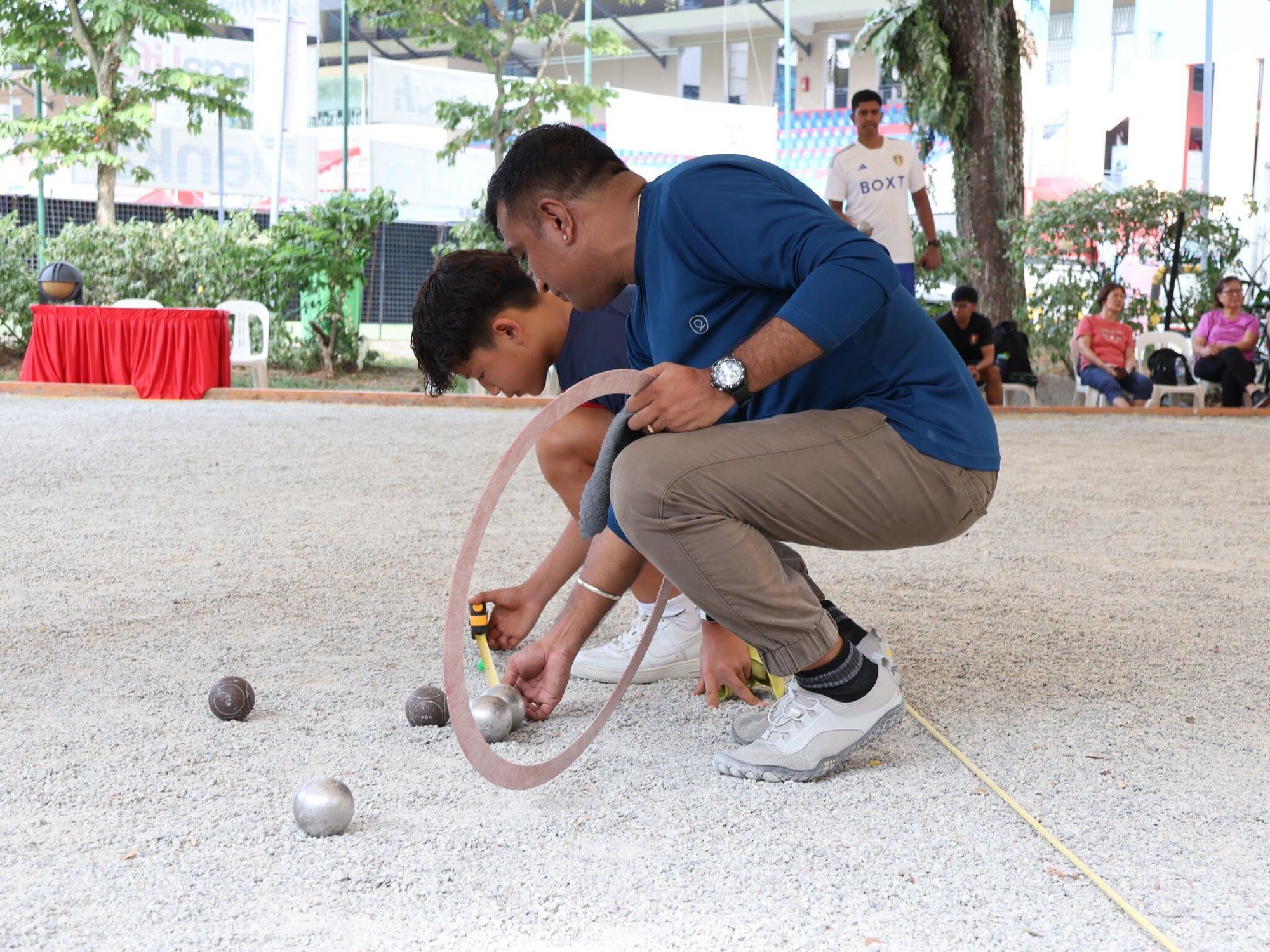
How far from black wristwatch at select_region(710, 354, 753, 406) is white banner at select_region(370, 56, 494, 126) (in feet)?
A: 36.5

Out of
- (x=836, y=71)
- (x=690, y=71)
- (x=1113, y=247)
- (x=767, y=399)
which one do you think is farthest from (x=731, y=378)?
(x=690, y=71)

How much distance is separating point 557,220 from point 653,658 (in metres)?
0.94

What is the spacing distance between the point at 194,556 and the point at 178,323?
5717 millimetres

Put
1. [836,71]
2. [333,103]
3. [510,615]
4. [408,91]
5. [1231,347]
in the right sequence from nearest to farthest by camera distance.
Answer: [510,615]
[1231,347]
[408,91]
[333,103]
[836,71]

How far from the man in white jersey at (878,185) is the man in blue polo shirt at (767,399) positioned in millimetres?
5177

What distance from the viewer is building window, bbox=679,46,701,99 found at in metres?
24.0

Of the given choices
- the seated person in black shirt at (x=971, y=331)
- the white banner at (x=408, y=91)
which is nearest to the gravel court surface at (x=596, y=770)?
the seated person in black shirt at (x=971, y=331)

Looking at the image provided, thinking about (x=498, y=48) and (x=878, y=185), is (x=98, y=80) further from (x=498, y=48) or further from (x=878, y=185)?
(x=878, y=185)

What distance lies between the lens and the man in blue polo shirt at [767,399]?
168 cm

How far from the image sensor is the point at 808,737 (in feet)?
6.07

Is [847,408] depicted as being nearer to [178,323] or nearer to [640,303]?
[640,303]

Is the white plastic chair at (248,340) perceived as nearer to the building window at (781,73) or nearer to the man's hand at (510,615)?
the man's hand at (510,615)

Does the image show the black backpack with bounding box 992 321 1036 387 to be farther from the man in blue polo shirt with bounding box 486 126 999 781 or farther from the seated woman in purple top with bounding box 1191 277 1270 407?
the man in blue polo shirt with bounding box 486 126 999 781

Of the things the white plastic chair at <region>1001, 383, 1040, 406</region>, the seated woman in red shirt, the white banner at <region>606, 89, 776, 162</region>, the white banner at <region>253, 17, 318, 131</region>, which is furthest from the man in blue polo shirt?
the white banner at <region>606, 89, 776, 162</region>
